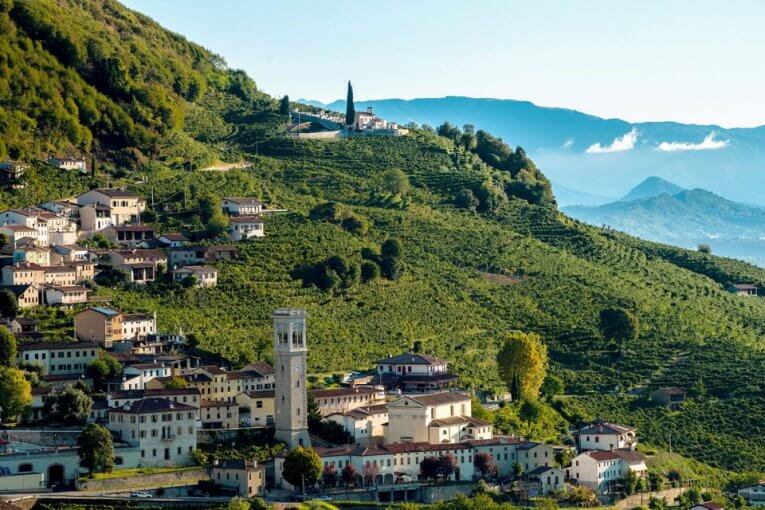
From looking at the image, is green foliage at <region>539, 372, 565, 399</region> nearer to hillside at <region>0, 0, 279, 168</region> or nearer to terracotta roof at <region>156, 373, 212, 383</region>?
terracotta roof at <region>156, 373, 212, 383</region>

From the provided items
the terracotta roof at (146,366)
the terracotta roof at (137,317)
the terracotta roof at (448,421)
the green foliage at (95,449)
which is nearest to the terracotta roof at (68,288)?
the terracotta roof at (137,317)

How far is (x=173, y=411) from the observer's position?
263 ft

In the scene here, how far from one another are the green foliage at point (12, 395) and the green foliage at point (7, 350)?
15.7ft

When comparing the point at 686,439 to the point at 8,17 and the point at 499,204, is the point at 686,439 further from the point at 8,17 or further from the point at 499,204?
the point at 8,17

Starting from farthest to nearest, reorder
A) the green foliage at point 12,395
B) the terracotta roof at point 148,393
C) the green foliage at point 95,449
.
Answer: the terracotta roof at point 148,393, the green foliage at point 12,395, the green foliage at point 95,449

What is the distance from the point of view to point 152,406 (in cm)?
8006

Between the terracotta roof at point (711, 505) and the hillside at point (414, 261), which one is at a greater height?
the hillside at point (414, 261)

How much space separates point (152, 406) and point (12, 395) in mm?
6611

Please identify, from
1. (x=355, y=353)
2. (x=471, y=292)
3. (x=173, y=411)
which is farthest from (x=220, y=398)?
(x=471, y=292)

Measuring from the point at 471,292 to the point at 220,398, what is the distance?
34.0 metres

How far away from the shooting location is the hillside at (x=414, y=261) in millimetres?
104500

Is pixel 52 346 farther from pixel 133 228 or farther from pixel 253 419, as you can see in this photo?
pixel 133 228

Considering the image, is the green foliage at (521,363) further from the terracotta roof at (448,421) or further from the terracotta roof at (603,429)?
the terracotta roof at (448,421)

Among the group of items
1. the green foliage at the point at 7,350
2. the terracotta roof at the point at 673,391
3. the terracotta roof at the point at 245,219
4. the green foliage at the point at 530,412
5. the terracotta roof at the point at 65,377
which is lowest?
the green foliage at the point at 530,412
